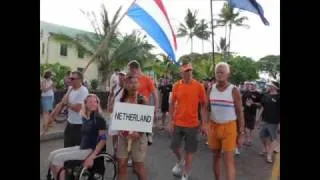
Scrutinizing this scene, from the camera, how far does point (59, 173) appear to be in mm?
5199

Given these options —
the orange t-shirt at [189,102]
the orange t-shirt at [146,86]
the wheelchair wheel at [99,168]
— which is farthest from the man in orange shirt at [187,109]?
the wheelchair wheel at [99,168]

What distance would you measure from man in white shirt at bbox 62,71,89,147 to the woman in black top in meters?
0.34

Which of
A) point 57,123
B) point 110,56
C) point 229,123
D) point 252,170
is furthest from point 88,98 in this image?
point 110,56

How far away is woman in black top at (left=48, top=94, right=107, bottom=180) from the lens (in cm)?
523

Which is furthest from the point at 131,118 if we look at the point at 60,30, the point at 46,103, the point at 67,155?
the point at 60,30

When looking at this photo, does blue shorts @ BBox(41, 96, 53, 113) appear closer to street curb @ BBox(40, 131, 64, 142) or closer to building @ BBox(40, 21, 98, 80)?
street curb @ BBox(40, 131, 64, 142)

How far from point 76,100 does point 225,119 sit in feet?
6.26

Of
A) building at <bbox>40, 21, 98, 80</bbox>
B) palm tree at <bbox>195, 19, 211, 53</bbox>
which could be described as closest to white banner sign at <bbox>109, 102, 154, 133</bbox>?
building at <bbox>40, 21, 98, 80</bbox>

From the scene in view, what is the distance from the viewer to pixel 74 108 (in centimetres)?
579

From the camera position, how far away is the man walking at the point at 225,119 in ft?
17.9

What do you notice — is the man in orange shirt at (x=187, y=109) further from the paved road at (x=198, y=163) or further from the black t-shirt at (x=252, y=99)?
the black t-shirt at (x=252, y=99)

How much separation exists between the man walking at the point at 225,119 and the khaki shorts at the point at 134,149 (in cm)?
89
